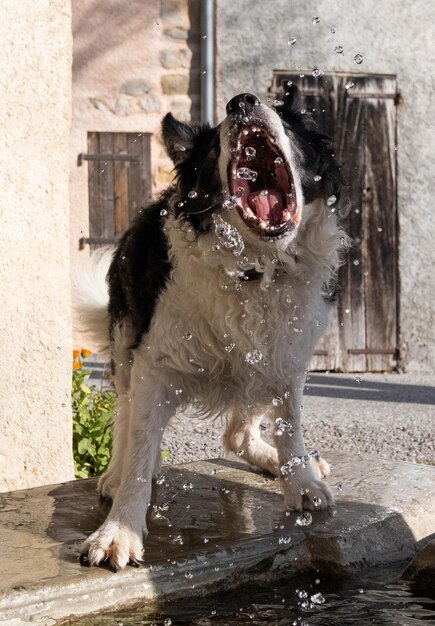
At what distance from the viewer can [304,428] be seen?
6.74 metres

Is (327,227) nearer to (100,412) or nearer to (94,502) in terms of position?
(94,502)

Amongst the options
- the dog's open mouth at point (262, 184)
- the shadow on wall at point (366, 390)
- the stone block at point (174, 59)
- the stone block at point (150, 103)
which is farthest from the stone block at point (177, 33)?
the dog's open mouth at point (262, 184)

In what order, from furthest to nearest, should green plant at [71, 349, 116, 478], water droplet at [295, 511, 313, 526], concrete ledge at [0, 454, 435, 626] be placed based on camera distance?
green plant at [71, 349, 116, 478] → water droplet at [295, 511, 313, 526] → concrete ledge at [0, 454, 435, 626]

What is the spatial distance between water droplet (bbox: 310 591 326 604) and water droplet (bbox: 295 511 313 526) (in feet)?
1.24

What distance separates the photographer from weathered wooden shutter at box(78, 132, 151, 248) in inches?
400

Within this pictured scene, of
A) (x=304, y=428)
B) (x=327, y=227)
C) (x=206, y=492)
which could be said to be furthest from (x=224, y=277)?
(x=304, y=428)

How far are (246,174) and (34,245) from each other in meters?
1.40

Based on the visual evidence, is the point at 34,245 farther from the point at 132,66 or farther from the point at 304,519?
the point at 132,66

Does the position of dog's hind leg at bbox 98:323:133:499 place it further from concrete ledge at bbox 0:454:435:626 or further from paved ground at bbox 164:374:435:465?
paved ground at bbox 164:374:435:465

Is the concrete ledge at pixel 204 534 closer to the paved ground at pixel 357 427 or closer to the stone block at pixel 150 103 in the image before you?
the paved ground at pixel 357 427

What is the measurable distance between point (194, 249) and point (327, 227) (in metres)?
0.50

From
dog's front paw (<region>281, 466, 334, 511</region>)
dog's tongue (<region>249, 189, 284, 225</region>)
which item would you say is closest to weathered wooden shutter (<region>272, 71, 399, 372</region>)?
dog's front paw (<region>281, 466, 334, 511</region>)

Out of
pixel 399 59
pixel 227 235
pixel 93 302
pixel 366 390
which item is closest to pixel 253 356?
pixel 227 235

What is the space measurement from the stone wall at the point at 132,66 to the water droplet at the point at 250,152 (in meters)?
6.45
